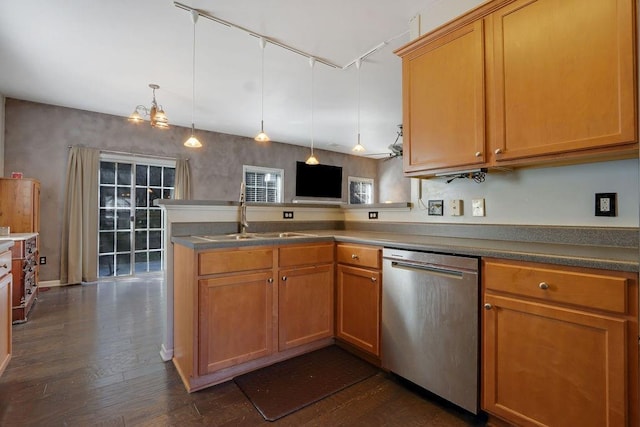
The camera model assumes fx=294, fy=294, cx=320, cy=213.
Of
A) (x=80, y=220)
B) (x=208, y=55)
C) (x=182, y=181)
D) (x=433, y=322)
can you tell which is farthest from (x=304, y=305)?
(x=80, y=220)

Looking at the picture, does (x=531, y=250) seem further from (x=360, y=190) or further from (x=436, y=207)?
(x=360, y=190)

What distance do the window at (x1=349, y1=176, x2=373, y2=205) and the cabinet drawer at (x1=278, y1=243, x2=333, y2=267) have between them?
583 cm

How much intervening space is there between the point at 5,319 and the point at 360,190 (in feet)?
24.2

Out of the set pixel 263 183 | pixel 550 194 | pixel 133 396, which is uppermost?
pixel 263 183

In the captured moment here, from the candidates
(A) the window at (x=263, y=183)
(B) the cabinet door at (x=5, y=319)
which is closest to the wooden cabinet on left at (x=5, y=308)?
(B) the cabinet door at (x=5, y=319)

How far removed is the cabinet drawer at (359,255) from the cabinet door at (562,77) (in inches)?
35.7

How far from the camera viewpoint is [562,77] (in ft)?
4.57

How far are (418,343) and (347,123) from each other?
14.3 feet

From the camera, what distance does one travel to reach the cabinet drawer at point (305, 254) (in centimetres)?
200

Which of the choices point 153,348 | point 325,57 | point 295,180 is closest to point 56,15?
point 325,57

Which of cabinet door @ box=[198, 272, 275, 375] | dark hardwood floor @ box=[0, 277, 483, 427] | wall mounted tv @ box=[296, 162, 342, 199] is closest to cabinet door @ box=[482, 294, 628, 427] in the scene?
dark hardwood floor @ box=[0, 277, 483, 427]

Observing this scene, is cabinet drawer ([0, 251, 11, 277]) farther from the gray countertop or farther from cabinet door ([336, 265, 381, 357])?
cabinet door ([336, 265, 381, 357])

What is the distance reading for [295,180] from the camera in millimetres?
6789

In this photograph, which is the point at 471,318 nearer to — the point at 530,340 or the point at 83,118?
the point at 530,340
